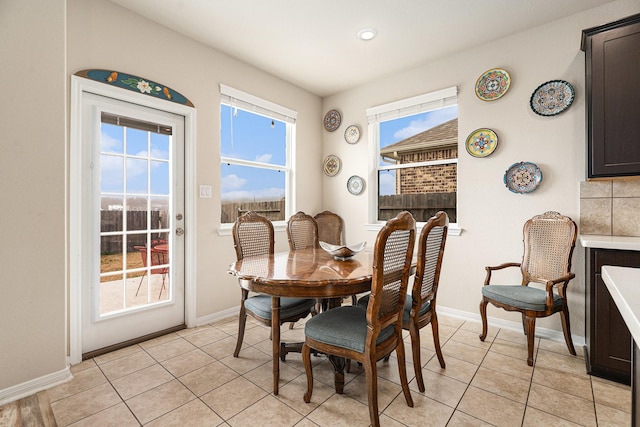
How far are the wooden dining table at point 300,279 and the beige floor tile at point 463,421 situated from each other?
2.08ft

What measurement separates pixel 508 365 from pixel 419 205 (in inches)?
73.3

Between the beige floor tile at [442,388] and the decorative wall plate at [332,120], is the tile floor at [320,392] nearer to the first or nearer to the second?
the beige floor tile at [442,388]

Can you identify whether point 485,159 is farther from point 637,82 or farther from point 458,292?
point 458,292

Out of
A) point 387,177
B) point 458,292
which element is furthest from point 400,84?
point 458,292

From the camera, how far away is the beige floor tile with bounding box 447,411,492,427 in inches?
63.2

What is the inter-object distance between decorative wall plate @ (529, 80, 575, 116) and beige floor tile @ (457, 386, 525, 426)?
7.72ft

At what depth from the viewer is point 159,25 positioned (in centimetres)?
272

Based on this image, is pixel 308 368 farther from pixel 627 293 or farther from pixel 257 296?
pixel 627 293

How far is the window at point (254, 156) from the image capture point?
3326 millimetres

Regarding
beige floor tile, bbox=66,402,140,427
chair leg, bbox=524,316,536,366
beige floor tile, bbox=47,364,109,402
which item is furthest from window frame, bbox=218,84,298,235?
Answer: chair leg, bbox=524,316,536,366

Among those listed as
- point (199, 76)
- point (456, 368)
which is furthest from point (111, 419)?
point (199, 76)

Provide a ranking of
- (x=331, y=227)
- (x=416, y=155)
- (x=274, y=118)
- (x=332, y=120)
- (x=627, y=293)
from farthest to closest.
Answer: (x=332, y=120) < (x=331, y=227) < (x=274, y=118) < (x=416, y=155) < (x=627, y=293)

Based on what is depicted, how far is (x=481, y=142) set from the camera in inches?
120

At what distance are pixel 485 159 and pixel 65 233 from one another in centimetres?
358
